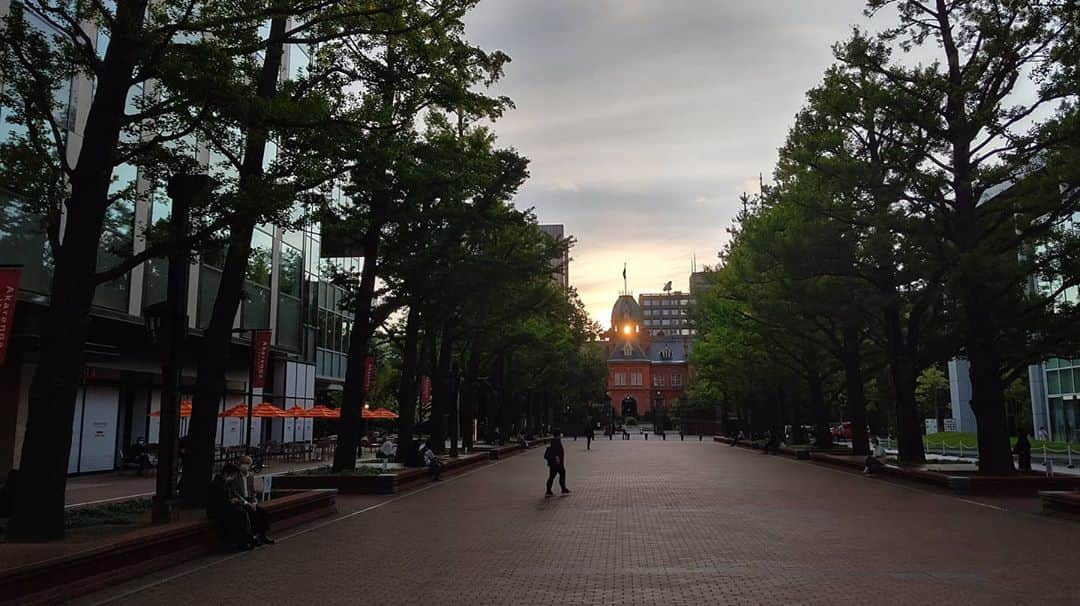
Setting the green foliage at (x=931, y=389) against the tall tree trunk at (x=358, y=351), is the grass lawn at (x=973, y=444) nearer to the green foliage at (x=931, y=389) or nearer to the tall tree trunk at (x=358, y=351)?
the green foliage at (x=931, y=389)

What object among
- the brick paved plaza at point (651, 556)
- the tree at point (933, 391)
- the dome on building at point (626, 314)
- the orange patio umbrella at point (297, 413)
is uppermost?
the dome on building at point (626, 314)

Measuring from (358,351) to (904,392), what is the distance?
663 inches

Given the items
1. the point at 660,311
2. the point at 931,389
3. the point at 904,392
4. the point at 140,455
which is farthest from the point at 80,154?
the point at 660,311

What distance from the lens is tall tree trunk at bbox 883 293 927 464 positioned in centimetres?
2528

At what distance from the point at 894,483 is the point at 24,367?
2318 centimetres

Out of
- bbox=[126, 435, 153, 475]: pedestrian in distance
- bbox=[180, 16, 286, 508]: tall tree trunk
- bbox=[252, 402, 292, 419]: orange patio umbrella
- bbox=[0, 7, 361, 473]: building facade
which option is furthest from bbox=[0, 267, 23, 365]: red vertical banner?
bbox=[252, 402, 292, 419]: orange patio umbrella

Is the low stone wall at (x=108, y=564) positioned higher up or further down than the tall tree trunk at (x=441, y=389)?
further down

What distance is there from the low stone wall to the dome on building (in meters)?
161

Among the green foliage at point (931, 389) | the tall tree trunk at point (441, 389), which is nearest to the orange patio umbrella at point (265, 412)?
the tall tree trunk at point (441, 389)

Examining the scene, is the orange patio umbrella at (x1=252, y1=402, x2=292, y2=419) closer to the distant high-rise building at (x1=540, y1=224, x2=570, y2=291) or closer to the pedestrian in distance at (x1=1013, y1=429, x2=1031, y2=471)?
the distant high-rise building at (x1=540, y1=224, x2=570, y2=291)

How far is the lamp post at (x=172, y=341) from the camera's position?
36.1 feet

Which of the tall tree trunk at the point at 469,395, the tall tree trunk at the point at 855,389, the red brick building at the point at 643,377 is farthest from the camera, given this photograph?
the red brick building at the point at 643,377

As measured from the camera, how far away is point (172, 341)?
37.2 feet

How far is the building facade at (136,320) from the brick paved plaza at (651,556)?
4704mm
